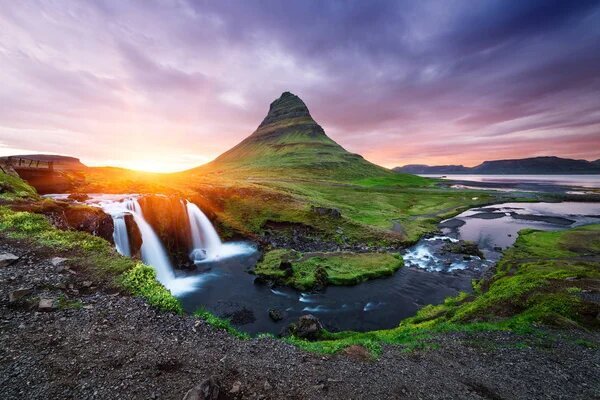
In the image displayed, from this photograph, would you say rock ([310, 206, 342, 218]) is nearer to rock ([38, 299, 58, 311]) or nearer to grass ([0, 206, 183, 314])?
grass ([0, 206, 183, 314])

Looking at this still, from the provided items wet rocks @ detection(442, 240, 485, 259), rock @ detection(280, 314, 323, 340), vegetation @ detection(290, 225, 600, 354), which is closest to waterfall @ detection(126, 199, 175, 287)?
rock @ detection(280, 314, 323, 340)

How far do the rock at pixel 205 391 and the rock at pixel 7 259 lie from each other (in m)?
14.5

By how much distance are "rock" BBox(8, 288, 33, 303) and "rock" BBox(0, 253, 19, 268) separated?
12.0 ft

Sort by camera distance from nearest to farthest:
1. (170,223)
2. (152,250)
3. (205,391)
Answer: (205,391), (152,250), (170,223)

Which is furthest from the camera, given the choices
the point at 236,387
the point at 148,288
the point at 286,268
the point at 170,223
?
the point at 170,223

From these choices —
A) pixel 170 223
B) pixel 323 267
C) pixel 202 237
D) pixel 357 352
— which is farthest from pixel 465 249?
pixel 170 223

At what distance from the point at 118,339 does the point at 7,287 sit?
7227 millimetres

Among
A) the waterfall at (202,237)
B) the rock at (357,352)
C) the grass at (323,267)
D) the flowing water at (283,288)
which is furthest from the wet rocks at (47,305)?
the waterfall at (202,237)

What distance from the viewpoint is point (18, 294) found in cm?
1320

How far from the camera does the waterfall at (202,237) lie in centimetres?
4200

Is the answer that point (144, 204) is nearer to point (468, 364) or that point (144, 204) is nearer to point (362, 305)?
point (362, 305)

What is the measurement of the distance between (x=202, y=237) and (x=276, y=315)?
2496 cm

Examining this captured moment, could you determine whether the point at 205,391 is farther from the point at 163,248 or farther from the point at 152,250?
the point at 163,248

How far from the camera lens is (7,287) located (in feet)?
44.9
